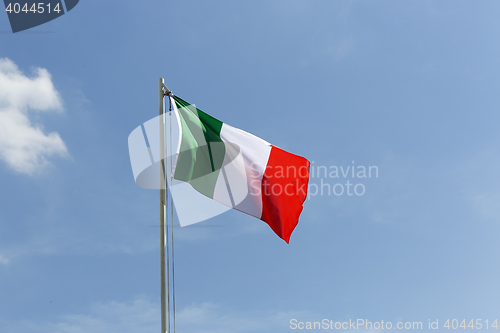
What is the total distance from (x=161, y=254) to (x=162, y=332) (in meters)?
1.96

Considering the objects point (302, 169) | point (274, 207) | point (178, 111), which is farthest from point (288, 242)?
point (178, 111)

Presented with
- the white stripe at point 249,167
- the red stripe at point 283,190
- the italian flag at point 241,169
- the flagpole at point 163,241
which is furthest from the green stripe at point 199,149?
the red stripe at point 283,190

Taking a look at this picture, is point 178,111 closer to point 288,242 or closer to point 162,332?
point 288,242

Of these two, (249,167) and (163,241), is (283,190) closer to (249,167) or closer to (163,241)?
(249,167)

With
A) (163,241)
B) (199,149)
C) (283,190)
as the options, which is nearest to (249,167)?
(283,190)

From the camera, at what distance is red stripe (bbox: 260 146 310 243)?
1581 cm

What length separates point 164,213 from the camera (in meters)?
13.4

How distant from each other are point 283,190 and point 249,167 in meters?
1.32

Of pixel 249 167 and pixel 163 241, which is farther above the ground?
pixel 249 167

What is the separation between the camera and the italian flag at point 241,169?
1479 cm

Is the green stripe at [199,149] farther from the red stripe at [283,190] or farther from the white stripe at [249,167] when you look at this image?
the red stripe at [283,190]

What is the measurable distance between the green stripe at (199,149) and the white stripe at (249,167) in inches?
17.3

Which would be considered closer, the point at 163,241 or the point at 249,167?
the point at 163,241

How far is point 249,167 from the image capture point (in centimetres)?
1606
